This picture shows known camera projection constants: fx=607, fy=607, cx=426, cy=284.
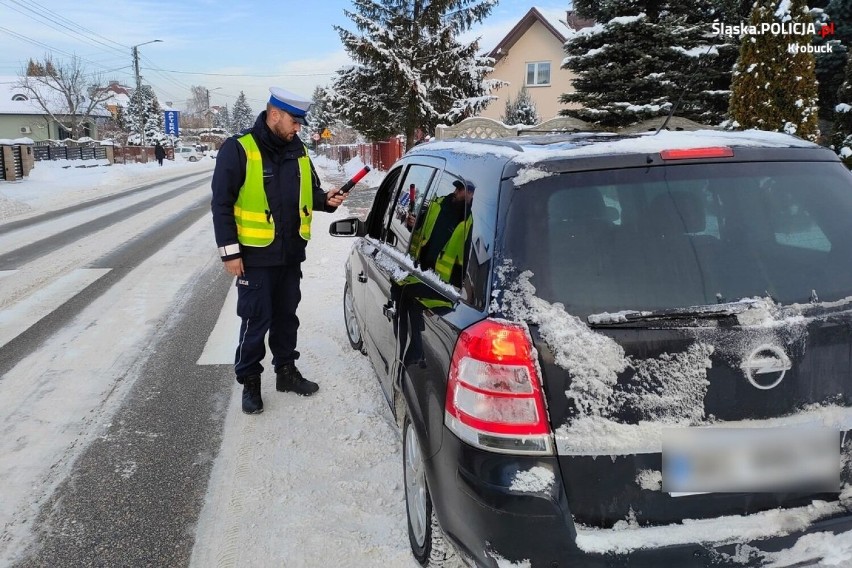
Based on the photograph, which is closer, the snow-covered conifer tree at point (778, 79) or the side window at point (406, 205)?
the side window at point (406, 205)

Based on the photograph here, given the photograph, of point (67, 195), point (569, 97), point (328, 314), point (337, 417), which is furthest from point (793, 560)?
point (67, 195)

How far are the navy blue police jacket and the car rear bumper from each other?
240 cm

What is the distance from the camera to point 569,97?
44.7 ft

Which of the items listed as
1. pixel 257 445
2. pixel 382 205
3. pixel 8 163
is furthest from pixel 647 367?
pixel 8 163

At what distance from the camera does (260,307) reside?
155 inches

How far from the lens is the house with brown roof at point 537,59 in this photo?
3269 cm

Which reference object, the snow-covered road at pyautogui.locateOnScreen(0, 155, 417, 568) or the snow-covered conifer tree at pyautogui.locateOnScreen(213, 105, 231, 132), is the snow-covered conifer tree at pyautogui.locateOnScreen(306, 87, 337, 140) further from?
the snow-covered conifer tree at pyautogui.locateOnScreen(213, 105, 231, 132)

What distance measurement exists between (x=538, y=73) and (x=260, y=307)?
3325 cm

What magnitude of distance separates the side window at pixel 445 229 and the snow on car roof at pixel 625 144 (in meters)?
0.19

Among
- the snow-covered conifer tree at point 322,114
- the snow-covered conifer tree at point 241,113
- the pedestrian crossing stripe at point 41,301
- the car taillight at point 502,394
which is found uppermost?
the snow-covered conifer tree at point 241,113

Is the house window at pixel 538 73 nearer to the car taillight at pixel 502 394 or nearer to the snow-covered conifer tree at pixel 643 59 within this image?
the snow-covered conifer tree at pixel 643 59

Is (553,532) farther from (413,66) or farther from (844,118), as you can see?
(413,66)

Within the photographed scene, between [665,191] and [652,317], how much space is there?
1.51 feet

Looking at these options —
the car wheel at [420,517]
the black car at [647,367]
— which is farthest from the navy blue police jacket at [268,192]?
the black car at [647,367]
